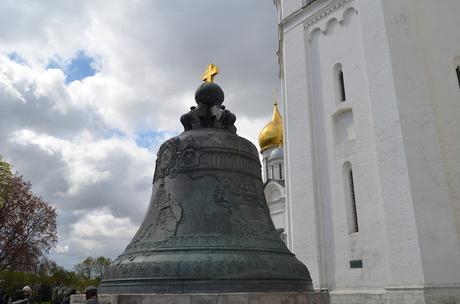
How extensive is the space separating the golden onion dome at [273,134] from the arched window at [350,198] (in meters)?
19.7

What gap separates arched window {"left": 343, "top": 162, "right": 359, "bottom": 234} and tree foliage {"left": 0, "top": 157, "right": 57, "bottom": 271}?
14579 millimetres

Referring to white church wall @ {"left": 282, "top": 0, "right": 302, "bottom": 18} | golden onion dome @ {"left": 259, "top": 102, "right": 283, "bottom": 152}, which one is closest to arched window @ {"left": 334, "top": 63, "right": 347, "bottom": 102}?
white church wall @ {"left": 282, "top": 0, "right": 302, "bottom": 18}

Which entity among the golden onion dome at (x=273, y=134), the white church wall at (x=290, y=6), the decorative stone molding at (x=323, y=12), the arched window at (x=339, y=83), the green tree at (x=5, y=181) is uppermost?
the golden onion dome at (x=273, y=134)

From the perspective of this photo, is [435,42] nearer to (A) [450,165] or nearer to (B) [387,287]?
(A) [450,165]

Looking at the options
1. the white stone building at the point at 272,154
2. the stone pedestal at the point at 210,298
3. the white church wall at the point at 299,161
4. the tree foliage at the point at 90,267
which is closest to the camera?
the stone pedestal at the point at 210,298

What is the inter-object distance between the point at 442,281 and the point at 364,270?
2.01 metres

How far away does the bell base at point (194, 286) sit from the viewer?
3.40 meters

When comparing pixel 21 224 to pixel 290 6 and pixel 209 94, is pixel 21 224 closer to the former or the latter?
pixel 290 6

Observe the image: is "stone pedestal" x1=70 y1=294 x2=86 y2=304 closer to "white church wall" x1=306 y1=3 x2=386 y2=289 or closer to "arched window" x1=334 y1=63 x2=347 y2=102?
"white church wall" x1=306 y1=3 x2=386 y2=289

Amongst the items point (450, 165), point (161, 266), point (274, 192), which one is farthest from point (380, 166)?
point (274, 192)

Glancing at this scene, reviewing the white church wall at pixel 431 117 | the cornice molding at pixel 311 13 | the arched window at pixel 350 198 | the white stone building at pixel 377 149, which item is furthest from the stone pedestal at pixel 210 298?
the cornice molding at pixel 311 13

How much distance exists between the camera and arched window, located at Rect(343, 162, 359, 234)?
1191cm

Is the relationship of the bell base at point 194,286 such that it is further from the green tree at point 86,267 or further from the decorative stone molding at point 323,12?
the green tree at point 86,267

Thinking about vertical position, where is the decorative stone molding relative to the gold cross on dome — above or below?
above
